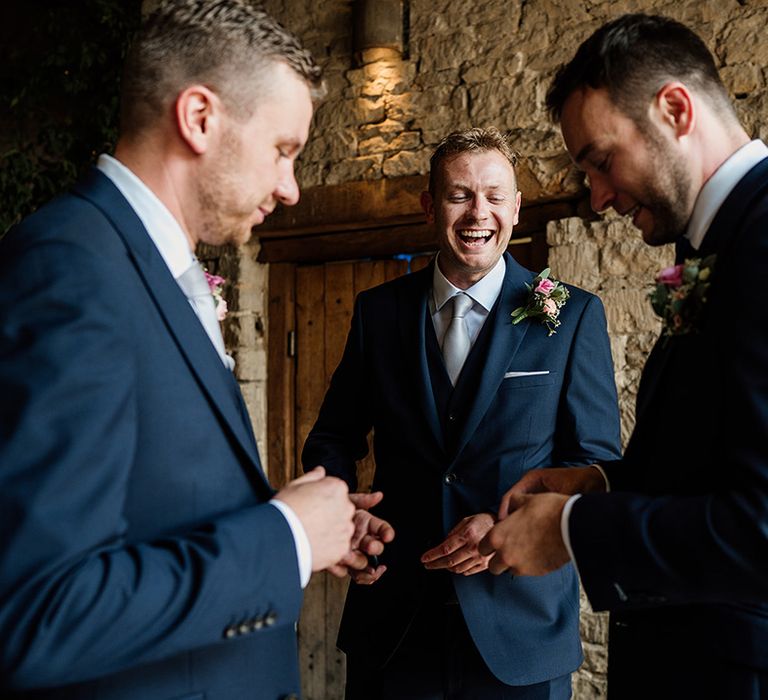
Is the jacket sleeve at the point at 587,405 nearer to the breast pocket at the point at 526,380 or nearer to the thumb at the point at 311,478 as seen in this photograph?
the breast pocket at the point at 526,380

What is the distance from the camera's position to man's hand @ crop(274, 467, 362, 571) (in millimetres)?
1194

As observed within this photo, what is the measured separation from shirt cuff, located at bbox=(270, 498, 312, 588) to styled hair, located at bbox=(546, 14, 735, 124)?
38.8 inches

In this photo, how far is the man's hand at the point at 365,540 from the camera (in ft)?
6.42

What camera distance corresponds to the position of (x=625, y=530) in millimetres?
1245

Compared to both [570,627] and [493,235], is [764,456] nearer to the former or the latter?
[570,627]

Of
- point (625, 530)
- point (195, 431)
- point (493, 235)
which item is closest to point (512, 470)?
point (493, 235)

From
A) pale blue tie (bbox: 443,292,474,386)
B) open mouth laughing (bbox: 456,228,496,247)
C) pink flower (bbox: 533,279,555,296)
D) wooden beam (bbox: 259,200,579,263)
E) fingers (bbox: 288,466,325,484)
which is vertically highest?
wooden beam (bbox: 259,200,579,263)

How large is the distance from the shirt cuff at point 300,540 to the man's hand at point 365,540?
2.39 ft

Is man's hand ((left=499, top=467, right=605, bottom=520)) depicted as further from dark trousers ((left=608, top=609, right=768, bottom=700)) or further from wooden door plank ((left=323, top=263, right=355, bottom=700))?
wooden door plank ((left=323, top=263, right=355, bottom=700))

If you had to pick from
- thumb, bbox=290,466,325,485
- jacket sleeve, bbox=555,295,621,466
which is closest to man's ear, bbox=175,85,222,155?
thumb, bbox=290,466,325,485

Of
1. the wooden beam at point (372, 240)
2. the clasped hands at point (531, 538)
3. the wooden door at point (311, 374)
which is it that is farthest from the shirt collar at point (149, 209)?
the wooden door at point (311, 374)

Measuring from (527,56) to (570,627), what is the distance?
2.66 meters

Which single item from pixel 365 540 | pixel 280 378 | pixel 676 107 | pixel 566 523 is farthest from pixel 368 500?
pixel 280 378

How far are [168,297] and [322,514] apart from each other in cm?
43
